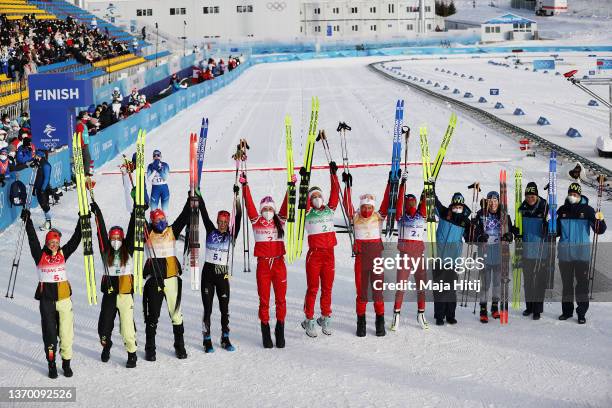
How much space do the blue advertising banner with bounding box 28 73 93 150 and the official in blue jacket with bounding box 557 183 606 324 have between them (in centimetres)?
1190

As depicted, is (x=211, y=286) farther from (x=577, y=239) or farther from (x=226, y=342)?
(x=577, y=239)

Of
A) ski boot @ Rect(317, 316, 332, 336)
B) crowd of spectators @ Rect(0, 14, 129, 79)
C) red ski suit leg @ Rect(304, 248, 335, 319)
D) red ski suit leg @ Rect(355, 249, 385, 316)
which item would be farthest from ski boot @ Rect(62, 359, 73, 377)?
crowd of spectators @ Rect(0, 14, 129, 79)

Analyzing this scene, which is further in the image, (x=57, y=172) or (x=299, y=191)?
(x=57, y=172)

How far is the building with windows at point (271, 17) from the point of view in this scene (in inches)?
4218

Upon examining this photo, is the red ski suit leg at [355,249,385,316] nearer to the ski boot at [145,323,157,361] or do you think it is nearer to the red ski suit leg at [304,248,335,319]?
the red ski suit leg at [304,248,335,319]

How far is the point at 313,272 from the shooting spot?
987cm

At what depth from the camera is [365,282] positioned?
32.8 ft

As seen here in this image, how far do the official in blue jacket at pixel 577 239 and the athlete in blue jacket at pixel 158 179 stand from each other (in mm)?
A: 7703

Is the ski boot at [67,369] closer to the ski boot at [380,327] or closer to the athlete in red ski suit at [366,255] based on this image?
the athlete in red ski suit at [366,255]

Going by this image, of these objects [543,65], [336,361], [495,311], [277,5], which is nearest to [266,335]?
[336,361]

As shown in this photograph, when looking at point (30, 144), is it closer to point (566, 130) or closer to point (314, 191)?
point (314, 191)

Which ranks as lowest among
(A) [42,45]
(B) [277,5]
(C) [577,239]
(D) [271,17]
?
(C) [577,239]

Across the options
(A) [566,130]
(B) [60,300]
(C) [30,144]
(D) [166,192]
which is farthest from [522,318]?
(A) [566,130]

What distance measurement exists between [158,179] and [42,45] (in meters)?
25.9
